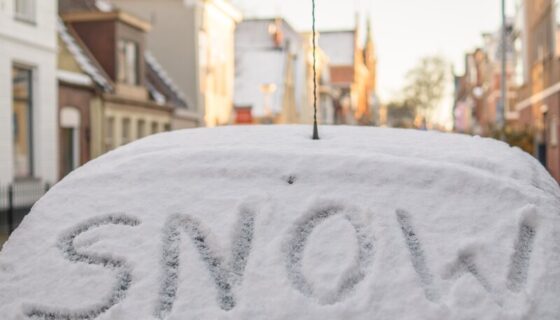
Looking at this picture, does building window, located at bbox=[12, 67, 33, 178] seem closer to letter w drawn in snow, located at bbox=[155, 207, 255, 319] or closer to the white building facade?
the white building facade

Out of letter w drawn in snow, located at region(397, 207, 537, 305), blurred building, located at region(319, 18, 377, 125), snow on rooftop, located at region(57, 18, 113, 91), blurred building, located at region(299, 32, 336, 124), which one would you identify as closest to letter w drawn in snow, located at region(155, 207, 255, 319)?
letter w drawn in snow, located at region(397, 207, 537, 305)

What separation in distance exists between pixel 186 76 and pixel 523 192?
30144 mm

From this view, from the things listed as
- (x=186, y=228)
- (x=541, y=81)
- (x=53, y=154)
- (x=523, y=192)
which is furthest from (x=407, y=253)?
(x=541, y=81)

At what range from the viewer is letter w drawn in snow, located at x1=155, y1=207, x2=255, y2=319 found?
1853 millimetres

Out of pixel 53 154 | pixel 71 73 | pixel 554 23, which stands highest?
pixel 554 23

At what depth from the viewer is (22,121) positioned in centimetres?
1914

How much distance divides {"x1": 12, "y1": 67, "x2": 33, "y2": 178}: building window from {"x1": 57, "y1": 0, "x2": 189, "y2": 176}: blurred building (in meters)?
1.95

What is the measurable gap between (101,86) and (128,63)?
2582mm

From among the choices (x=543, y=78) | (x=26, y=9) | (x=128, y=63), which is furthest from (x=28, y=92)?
(x=543, y=78)

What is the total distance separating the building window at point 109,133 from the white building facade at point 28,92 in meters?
3.83

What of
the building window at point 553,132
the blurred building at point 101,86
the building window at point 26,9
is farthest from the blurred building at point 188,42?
the building window at point 553,132

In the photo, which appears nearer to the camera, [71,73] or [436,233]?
[436,233]

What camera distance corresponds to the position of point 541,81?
28.0 meters

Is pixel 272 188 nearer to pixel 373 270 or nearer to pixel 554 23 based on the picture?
pixel 373 270
